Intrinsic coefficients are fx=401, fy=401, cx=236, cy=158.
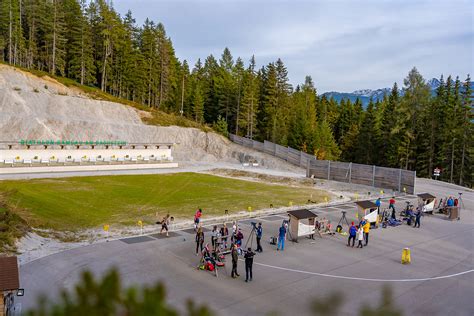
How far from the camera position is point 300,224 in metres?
23.5

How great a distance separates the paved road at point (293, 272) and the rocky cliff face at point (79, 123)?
139ft

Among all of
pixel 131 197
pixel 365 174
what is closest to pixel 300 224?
pixel 131 197

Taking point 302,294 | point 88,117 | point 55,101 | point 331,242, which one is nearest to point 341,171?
point 331,242

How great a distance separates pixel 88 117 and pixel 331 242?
5585 cm

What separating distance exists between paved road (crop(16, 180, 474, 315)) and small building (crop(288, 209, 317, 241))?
0.60 m

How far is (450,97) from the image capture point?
68.8 metres

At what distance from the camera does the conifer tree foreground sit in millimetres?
69812

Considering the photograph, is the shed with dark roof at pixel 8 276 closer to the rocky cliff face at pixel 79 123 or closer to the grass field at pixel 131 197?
the grass field at pixel 131 197

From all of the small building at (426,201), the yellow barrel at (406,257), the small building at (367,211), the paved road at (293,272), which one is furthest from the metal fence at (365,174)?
the yellow barrel at (406,257)

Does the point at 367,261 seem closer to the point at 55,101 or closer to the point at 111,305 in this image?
the point at 111,305

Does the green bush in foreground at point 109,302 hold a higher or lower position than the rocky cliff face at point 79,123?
lower

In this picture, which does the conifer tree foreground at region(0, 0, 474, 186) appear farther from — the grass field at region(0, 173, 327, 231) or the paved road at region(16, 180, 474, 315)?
the paved road at region(16, 180, 474, 315)

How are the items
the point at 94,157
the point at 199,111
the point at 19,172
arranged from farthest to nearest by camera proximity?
the point at 199,111, the point at 94,157, the point at 19,172

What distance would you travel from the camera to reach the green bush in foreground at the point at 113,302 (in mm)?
2899
